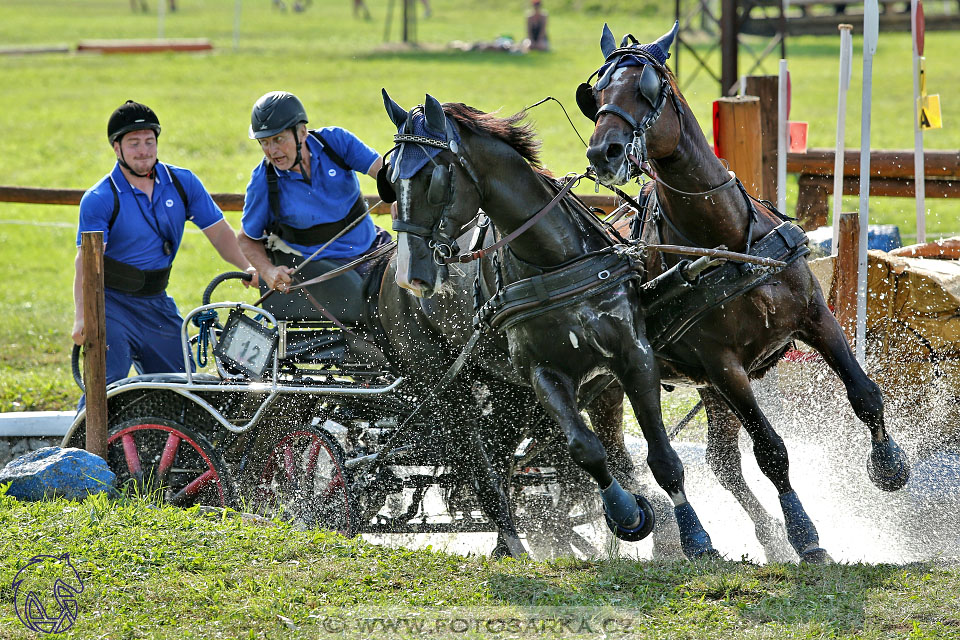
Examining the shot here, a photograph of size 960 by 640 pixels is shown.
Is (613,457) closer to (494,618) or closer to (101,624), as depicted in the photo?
(494,618)

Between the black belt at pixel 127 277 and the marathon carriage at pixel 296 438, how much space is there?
19.0 inches

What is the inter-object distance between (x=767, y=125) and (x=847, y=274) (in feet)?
5.48

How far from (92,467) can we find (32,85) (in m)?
22.2

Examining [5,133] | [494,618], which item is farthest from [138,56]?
[494,618]

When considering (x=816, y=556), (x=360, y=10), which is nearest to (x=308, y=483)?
(x=816, y=556)

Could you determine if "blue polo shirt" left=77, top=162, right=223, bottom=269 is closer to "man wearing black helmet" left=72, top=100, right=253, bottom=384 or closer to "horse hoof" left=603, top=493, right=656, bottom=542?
"man wearing black helmet" left=72, top=100, right=253, bottom=384

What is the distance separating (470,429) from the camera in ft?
17.5

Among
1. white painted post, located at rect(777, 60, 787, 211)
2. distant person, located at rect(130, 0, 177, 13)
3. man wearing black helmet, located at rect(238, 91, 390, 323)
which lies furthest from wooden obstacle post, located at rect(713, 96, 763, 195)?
distant person, located at rect(130, 0, 177, 13)

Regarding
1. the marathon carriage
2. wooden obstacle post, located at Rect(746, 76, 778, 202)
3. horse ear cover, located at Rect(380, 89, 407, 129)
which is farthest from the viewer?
wooden obstacle post, located at Rect(746, 76, 778, 202)

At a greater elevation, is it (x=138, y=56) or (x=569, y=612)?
(x=138, y=56)

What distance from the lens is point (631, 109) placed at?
4297 mm

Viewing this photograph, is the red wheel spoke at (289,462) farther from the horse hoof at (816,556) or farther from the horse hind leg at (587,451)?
the horse hoof at (816,556)

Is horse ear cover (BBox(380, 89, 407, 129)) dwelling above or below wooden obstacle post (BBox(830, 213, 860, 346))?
above

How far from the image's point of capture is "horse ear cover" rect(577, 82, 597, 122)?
4531mm
